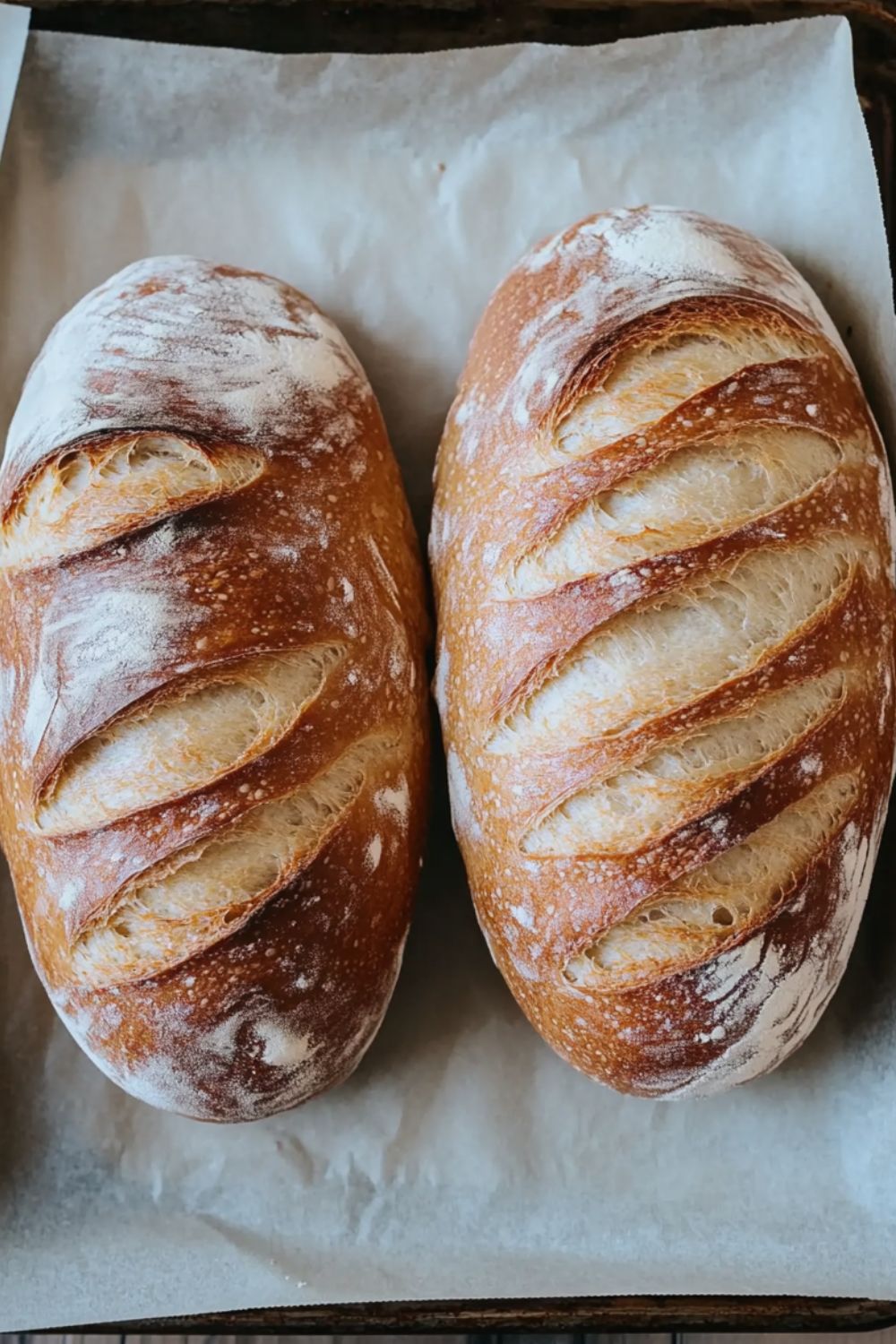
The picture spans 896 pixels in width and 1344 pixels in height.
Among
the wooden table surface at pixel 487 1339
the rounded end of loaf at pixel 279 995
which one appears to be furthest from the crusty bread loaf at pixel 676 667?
the wooden table surface at pixel 487 1339

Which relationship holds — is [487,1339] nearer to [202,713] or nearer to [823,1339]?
[823,1339]

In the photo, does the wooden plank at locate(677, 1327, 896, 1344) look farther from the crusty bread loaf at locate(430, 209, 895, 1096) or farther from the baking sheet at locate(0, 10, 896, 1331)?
the crusty bread loaf at locate(430, 209, 895, 1096)

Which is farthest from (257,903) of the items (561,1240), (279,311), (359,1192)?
(279,311)

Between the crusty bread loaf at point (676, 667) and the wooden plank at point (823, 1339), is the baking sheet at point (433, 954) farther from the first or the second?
the wooden plank at point (823, 1339)

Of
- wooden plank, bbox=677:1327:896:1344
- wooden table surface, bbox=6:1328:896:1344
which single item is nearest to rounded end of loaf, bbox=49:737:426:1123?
wooden table surface, bbox=6:1328:896:1344

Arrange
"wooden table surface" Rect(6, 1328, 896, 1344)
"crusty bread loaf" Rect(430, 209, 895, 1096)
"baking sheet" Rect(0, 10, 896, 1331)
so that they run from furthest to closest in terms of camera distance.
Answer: "wooden table surface" Rect(6, 1328, 896, 1344) < "baking sheet" Rect(0, 10, 896, 1331) < "crusty bread loaf" Rect(430, 209, 895, 1096)

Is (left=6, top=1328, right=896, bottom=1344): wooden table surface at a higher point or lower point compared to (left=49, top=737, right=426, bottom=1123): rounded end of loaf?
lower
